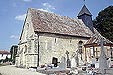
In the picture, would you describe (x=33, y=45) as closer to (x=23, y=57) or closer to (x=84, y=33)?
(x=23, y=57)

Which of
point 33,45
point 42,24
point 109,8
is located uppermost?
point 109,8

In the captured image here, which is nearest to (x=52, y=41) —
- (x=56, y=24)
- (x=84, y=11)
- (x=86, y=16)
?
(x=56, y=24)

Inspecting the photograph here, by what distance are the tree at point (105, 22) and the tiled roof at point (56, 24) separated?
8744 mm

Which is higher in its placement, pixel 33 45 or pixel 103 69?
pixel 33 45

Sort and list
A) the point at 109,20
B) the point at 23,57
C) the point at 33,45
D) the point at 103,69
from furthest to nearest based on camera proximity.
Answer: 1. the point at 109,20
2. the point at 23,57
3. the point at 33,45
4. the point at 103,69

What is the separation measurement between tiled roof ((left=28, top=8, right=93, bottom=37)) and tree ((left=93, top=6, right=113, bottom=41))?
28.7 feet

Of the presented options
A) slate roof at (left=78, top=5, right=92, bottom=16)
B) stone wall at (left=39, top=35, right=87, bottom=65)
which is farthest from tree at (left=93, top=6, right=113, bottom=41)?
stone wall at (left=39, top=35, right=87, bottom=65)

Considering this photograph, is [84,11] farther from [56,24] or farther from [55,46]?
[55,46]

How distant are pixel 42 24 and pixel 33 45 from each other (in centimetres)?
406

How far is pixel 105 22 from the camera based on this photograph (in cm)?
4206

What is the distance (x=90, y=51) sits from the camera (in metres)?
28.8

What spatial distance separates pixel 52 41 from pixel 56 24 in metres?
3.92

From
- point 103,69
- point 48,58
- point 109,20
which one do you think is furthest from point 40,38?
point 109,20

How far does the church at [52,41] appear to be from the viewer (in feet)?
84.5
